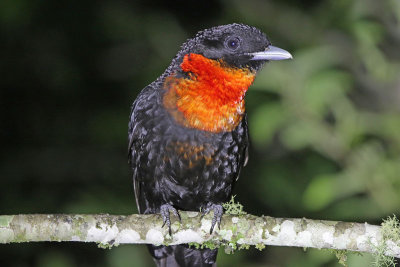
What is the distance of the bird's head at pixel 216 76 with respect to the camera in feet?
11.1

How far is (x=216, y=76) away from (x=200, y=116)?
0.21 metres

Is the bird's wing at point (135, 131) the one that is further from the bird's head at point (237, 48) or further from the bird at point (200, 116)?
the bird's head at point (237, 48)

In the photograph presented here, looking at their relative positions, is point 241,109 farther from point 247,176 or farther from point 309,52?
point 247,176

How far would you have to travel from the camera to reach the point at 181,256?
4062 millimetres

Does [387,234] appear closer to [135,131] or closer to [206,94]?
[206,94]

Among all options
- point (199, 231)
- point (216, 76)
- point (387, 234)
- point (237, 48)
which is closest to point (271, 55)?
point (237, 48)

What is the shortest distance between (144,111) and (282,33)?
Result: 223 centimetres

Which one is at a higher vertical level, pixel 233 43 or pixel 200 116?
pixel 233 43

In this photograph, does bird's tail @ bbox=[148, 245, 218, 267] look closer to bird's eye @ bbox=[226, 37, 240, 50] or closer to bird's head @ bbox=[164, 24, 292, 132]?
bird's head @ bbox=[164, 24, 292, 132]

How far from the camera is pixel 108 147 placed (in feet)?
19.4

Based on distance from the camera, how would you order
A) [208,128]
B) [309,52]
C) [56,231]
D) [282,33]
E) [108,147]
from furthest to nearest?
[108,147], [282,33], [309,52], [208,128], [56,231]

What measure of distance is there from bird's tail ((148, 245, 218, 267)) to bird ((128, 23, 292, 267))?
1.70ft

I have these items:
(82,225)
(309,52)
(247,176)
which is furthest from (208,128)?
(247,176)

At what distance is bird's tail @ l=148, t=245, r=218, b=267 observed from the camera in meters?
4.06
